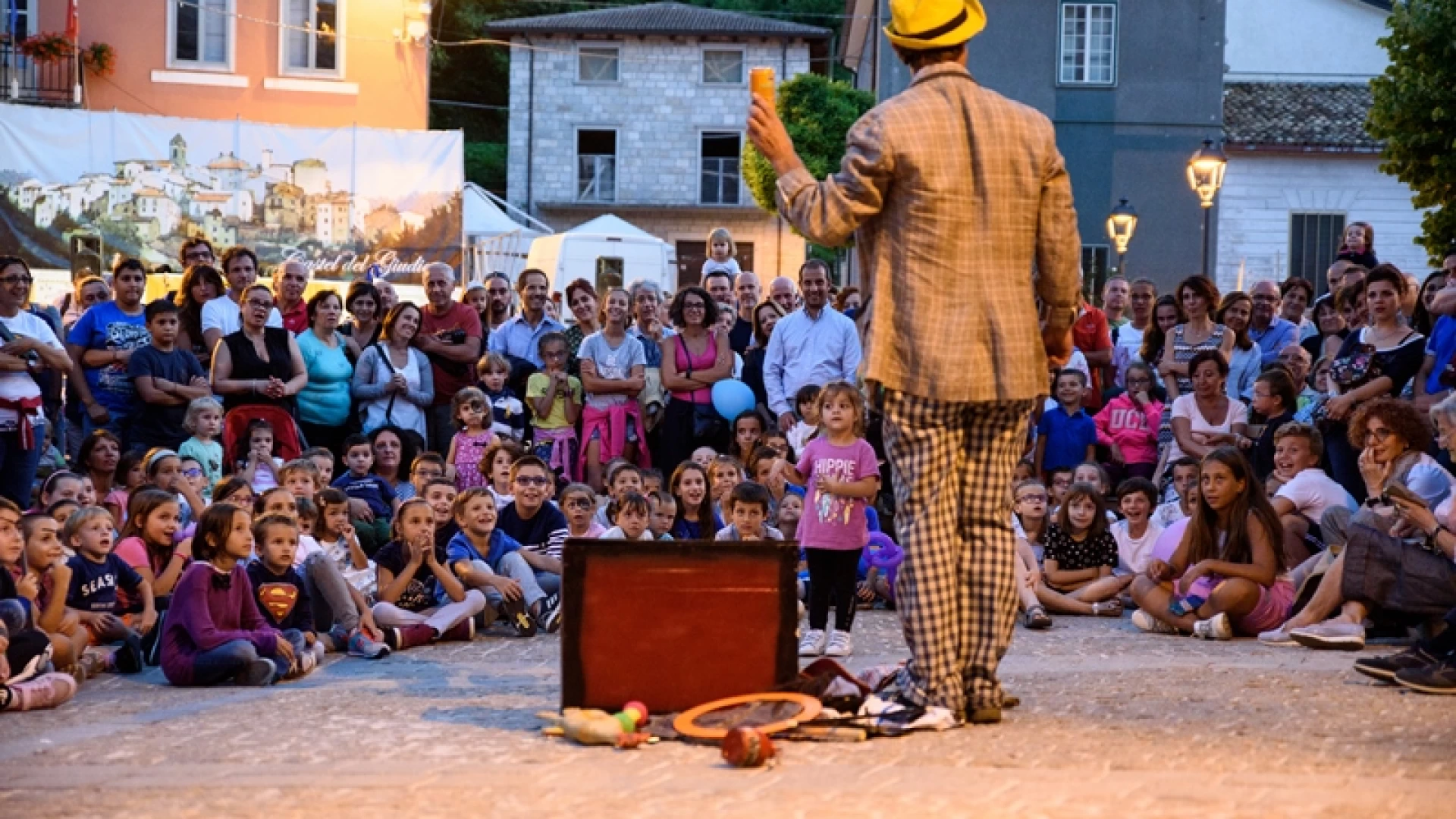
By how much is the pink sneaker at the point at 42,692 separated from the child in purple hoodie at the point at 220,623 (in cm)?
62

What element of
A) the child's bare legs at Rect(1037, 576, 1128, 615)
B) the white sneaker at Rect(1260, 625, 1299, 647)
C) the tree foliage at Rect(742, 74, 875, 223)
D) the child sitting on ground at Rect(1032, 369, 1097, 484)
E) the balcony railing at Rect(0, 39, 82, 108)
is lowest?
the child's bare legs at Rect(1037, 576, 1128, 615)

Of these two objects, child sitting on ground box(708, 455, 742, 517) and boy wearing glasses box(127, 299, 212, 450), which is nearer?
child sitting on ground box(708, 455, 742, 517)

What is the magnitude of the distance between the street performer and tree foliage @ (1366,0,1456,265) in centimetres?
1493

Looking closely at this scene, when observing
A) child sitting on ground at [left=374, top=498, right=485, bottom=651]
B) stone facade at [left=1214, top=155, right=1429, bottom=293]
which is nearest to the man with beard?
child sitting on ground at [left=374, top=498, right=485, bottom=651]

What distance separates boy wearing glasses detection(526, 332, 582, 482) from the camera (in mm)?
13992

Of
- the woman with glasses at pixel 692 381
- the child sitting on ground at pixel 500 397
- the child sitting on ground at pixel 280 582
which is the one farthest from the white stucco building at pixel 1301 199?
the child sitting on ground at pixel 280 582

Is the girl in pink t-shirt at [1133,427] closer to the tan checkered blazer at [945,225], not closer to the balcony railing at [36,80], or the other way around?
the tan checkered blazer at [945,225]

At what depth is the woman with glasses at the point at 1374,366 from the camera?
11859mm

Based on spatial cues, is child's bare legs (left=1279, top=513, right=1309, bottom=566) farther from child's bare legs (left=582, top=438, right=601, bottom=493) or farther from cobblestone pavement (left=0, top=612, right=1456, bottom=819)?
child's bare legs (left=582, top=438, right=601, bottom=493)

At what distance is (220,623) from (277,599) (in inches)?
27.3

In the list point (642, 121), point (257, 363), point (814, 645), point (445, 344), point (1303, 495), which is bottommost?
point (814, 645)

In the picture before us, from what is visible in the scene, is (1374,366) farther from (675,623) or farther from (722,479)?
(675,623)

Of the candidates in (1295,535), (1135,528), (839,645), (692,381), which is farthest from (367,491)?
(1295,535)

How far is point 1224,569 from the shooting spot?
398 inches
